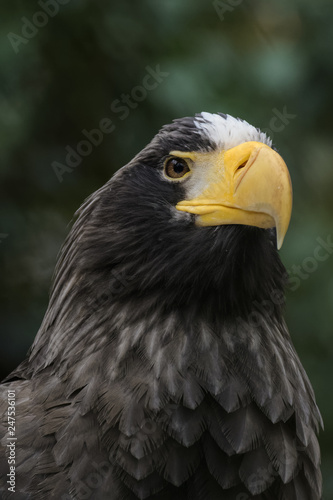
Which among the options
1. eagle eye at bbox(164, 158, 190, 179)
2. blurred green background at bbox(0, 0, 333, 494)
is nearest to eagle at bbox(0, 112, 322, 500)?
eagle eye at bbox(164, 158, 190, 179)

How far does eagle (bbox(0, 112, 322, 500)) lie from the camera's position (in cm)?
260

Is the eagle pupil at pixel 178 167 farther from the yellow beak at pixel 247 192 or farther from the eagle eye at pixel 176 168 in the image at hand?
the yellow beak at pixel 247 192

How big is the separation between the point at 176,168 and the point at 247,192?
1.27 ft

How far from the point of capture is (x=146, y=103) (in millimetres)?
4273

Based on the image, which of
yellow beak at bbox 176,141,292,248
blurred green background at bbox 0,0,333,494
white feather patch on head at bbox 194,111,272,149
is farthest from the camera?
blurred green background at bbox 0,0,333,494

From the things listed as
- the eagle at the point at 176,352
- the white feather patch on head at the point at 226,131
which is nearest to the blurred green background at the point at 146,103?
the white feather patch on head at the point at 226,131

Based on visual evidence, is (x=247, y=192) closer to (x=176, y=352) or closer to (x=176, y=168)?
(x=176, y=168)

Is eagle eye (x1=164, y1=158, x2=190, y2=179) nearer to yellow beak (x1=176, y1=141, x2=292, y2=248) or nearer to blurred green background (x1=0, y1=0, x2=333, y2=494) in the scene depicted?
yellow beak (x1=176, y1=141, x2=292, y2=248)

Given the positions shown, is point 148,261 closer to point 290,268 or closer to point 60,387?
point 60,387

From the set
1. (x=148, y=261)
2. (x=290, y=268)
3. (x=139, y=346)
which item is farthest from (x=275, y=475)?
(x=290, y=268)

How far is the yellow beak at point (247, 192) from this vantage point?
2.53 meters

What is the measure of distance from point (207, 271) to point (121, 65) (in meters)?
2.00

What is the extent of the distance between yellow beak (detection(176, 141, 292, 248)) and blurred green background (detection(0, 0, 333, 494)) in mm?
1344

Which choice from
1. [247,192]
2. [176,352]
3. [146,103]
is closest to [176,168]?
[247,192]
